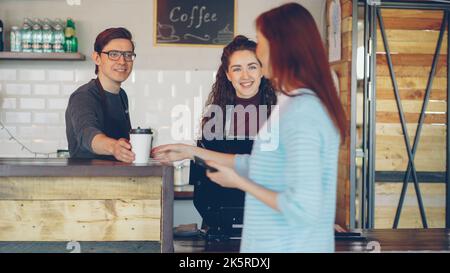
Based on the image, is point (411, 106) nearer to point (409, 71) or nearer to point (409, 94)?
point (409, 94)

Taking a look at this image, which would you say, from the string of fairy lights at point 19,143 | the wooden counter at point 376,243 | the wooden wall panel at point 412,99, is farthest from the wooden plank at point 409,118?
the string of fairy lights at point 19,143

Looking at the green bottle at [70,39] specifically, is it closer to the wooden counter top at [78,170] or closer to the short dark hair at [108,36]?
the short dark hair at [108,36]

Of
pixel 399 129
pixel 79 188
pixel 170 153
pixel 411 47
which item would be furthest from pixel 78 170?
pixel 411 47

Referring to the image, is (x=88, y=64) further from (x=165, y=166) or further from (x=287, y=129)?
(x=287, y=129)

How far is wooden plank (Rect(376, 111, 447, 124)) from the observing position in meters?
3.47

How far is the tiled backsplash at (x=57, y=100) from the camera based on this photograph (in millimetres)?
3496

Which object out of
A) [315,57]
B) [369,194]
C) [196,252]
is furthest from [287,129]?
[369,194]

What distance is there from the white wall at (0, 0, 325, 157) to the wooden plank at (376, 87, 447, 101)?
514mm

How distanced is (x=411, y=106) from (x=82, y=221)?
92.9 inches

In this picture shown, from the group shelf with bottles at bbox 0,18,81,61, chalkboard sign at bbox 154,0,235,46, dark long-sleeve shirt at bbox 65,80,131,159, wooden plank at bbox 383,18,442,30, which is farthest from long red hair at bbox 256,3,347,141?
wooden plank at bbox 383,18,442,30

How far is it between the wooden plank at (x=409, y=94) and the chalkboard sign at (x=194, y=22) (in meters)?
0.89

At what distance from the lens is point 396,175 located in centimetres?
354

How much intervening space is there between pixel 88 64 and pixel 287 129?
8.09ft

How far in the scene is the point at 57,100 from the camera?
11.5 ft
